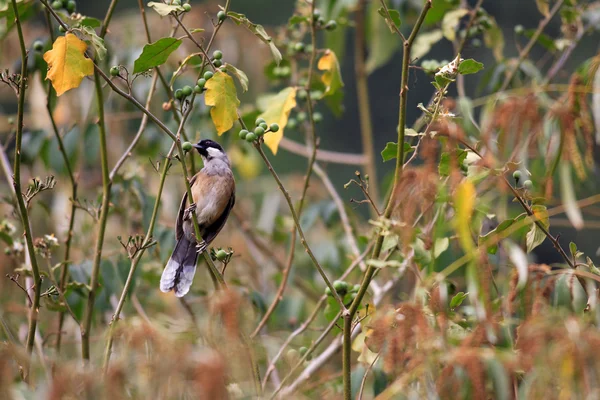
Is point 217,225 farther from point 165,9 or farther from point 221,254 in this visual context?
point 165,9

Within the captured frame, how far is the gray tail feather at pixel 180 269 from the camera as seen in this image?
3475 millimetres

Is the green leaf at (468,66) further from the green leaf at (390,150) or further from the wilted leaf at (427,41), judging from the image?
the wilted leaf at (427,41)

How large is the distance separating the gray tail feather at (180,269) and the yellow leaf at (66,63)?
1.17 m

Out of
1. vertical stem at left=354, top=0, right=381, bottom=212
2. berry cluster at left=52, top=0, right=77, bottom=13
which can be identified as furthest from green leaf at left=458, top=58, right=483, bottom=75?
vertical stem at left=354, top=0, right=381, bottom=212

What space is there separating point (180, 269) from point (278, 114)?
959 mm

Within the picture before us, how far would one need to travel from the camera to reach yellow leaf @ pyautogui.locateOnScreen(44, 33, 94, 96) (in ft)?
8.31

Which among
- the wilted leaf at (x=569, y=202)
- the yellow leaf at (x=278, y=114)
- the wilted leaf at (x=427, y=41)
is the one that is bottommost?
the wilted leaf at (x=427, y=41)

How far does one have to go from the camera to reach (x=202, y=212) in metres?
4.16

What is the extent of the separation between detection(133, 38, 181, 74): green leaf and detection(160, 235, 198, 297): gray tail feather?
1.13 metres

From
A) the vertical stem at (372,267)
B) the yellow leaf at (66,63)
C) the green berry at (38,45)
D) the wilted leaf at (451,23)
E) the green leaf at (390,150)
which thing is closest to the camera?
Answer: the vertical stem at (372,267)

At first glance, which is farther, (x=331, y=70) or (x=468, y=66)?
(x=331, y=70)

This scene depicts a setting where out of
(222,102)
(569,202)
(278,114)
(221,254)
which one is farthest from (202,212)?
(569,202)

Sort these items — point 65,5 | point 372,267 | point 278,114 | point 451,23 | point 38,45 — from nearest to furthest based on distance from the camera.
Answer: point 372,267, point 278,114, point 65,5, point 38,45, point 451,23

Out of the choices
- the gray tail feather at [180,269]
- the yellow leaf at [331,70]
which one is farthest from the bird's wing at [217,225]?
the yellow leaf at [331,70]
